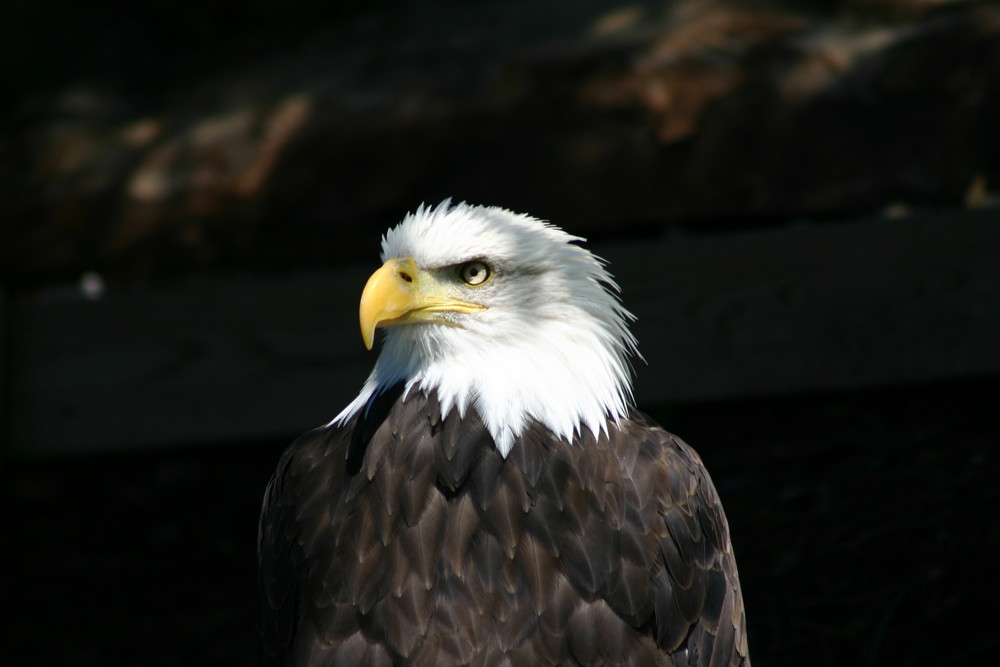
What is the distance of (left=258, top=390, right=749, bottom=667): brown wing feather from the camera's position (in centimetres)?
241

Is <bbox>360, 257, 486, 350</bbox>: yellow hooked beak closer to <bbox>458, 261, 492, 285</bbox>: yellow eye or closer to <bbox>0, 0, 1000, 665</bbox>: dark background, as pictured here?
<bbox>458, 261, 492, 285</bbox>: yellow eye

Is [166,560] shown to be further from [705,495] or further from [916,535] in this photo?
[916,535]

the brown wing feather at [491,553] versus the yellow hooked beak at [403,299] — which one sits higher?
the yellow hooked beak at [403,299]

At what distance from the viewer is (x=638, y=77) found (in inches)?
170

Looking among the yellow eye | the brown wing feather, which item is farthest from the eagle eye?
the brown wing feather

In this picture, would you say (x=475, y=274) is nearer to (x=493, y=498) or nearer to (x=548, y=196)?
(x=493, y=498)

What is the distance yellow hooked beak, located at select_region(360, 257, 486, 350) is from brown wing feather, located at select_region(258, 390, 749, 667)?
0.77 ft

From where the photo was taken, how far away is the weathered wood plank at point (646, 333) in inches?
152

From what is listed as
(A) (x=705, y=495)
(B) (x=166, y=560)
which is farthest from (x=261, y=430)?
(A) (x=705, y=495)

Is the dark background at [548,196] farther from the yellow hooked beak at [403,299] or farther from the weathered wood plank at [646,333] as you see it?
the yellow hooked beak at [403,299]

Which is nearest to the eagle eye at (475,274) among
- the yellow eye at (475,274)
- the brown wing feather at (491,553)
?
the yellow eye at (475,274)

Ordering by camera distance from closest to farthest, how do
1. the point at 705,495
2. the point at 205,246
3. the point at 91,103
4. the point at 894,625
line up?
the point at 705,495, the point at 894,625, the point at 205,246, the point at 91,103

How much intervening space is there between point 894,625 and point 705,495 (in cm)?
110

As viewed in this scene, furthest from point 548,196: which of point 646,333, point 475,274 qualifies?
point 475,274
